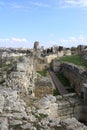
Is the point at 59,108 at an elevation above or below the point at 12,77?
below

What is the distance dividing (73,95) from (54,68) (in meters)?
26.7

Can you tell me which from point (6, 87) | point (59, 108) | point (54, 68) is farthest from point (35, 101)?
point (54, 68)

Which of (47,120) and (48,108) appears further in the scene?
(48,108)

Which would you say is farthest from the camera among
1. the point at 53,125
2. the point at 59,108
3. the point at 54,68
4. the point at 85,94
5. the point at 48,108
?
the point at 54,68

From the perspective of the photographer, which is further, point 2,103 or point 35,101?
point 35,101

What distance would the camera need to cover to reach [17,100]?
30.4 feet

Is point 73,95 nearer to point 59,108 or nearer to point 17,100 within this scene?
point 59,108

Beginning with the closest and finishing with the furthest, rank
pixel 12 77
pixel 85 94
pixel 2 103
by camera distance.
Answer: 1. pixel 2 103
2. pixel 85 94
3. pixel 12 77

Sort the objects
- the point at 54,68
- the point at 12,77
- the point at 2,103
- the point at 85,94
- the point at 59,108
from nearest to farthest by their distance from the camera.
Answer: the point at 2,103, the point at 59,108, the point at 85,94, the point at 12,77, the point at 54,68

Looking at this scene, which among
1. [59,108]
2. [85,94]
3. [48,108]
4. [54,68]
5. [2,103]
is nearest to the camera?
[2,103]

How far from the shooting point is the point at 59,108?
10.8 meters

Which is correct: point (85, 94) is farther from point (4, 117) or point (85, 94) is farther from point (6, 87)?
point (4, 117)

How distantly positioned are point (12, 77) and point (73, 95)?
8.47ft

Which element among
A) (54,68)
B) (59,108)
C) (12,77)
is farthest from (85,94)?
(54,68)
